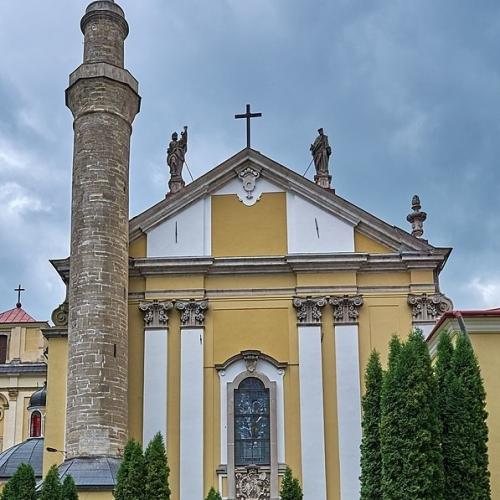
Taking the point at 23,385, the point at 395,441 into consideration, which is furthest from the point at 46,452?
the point at 23,385

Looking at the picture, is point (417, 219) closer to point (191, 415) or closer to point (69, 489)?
point (191, 415)

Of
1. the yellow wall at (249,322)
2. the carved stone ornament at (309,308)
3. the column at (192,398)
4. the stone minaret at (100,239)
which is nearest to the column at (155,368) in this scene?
the yellow wall at (249,322)

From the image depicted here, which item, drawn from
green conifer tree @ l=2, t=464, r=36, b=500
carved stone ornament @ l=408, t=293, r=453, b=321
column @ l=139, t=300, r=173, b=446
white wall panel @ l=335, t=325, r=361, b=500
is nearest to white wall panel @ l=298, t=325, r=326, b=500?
white wall panel @ l=335, t=325, r=361, b=500

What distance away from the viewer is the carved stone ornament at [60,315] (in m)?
26.8

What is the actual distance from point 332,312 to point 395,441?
30.8 feet

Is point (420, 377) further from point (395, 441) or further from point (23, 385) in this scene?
point (23, 385)

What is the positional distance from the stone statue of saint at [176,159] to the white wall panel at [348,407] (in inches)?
233

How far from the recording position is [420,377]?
17.3 m

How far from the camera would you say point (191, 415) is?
2575 cm

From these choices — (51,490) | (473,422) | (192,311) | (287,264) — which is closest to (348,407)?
(287,264)

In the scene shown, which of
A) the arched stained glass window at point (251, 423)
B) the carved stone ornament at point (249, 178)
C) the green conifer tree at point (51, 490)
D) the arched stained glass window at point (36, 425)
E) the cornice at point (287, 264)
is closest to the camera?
the green conifer tree at point (51, 490)

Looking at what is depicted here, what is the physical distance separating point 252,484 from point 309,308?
14.7 feet

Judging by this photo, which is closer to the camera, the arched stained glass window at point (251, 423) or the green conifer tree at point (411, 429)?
the green conifer tree at point (411, 429)

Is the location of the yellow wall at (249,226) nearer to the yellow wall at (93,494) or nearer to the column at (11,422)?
the yellow wall at (93,494)
